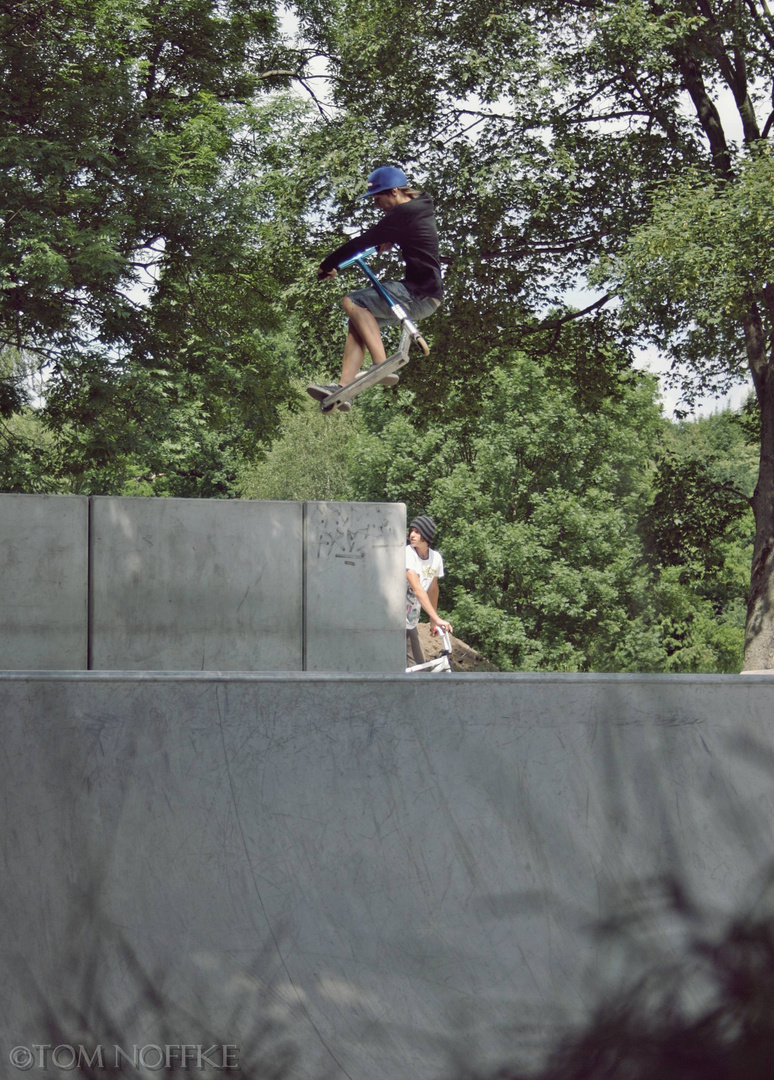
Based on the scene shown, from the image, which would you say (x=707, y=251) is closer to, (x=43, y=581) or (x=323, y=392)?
(x=323, y=392)

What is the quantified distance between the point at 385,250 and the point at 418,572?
4.30 metres

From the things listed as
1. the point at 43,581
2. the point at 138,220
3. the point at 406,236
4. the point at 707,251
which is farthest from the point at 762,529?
the point at 43,581

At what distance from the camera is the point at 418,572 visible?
433 inches

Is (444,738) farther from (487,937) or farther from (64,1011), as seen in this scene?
(64,1011)

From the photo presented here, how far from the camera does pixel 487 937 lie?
3066mm

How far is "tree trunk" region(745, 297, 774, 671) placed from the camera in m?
16.7

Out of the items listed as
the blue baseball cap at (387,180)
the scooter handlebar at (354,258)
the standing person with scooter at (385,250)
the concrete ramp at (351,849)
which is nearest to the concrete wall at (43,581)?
the standing person with scooter at (385,250)

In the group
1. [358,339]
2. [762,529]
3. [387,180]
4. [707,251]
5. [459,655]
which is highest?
[707,251]

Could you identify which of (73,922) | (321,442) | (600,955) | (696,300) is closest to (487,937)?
(600,955)

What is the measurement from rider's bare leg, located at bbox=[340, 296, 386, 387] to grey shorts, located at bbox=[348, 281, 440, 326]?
0.14ft

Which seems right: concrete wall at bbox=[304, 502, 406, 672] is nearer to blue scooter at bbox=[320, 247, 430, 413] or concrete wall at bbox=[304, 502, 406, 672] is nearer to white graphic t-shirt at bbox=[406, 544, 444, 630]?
white graphic t-shirt at bbox=[406, 544, 444, 630]

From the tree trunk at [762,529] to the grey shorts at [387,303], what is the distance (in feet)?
34.6

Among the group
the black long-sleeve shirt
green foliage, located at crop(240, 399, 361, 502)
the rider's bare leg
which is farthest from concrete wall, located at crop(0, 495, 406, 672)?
green foliage, located at crop(240, 399, 361, 502)

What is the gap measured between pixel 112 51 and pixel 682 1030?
18138mm
